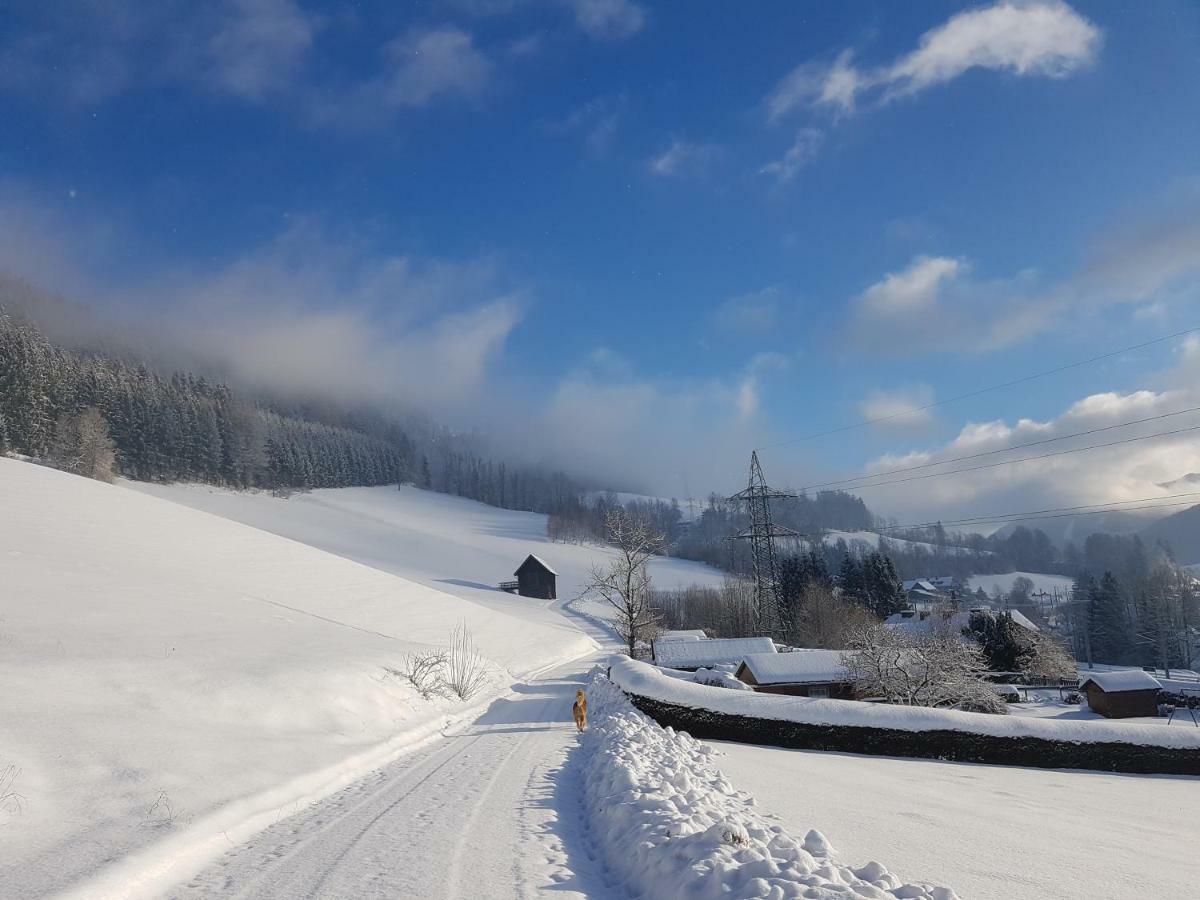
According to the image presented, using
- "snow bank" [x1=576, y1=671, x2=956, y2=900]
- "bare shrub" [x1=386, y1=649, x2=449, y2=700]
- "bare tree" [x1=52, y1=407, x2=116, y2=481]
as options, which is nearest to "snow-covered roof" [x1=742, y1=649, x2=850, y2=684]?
"bare shrub" [x1=386, y1=649, x2=449, y2=700]

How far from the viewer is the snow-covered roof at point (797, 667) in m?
39.5

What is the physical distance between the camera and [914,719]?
17.0 m

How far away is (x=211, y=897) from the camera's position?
5828 mm

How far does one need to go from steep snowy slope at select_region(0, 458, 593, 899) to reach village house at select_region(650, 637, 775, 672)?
2202cm

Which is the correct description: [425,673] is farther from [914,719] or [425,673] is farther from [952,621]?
[952,621]

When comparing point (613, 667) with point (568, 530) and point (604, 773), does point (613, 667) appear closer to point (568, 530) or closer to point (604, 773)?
point (604, 773)

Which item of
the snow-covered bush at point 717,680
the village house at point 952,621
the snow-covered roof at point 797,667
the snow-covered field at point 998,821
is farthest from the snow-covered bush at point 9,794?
the village house at point 952,621

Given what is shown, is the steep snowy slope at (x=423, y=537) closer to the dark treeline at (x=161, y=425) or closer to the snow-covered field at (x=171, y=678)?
the dark treeline at (x=161, y=425)

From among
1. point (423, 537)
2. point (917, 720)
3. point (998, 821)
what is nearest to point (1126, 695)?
point (917, 720)

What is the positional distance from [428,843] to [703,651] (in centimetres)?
4946

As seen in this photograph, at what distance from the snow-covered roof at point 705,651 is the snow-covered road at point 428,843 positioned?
42319 mm

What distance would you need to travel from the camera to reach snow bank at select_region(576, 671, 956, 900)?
4.95m

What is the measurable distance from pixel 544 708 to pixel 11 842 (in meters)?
17.6

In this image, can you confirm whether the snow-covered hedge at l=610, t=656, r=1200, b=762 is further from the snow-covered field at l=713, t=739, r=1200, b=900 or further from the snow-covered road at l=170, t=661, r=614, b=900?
the snow-covered road at l=170, t=661, r=614, b=900
